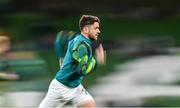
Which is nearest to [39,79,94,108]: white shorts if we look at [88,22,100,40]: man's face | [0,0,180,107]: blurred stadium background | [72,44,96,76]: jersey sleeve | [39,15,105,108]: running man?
[39,15,105,108]: running man

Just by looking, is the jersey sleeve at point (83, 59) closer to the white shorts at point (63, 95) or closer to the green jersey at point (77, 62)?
the green jersey at point (77, 62)

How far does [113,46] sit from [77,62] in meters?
9.39

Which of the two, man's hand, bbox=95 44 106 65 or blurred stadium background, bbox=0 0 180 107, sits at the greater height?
man's hand, bbox=95 44 106 65

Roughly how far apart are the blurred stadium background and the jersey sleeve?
3.70 meters

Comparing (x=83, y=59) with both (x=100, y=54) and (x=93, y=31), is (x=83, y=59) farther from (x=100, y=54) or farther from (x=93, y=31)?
(x=93, y=31)

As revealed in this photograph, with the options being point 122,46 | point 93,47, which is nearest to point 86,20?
point 93,47

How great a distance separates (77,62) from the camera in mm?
7414

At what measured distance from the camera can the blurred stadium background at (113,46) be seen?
12336 millimetres

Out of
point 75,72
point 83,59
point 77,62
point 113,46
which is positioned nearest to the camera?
point 83,59

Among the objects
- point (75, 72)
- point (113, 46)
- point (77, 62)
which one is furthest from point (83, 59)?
point (113, 46)

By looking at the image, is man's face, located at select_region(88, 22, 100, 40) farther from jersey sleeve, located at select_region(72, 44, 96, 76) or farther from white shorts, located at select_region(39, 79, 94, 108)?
white shorts, located at select_region(39, 79, 94, 108)

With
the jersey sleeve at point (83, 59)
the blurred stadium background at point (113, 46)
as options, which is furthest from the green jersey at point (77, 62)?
the blurred stadium background at point (113, 46)

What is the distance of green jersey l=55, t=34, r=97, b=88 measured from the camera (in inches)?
287

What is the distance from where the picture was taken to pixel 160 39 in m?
17.3
